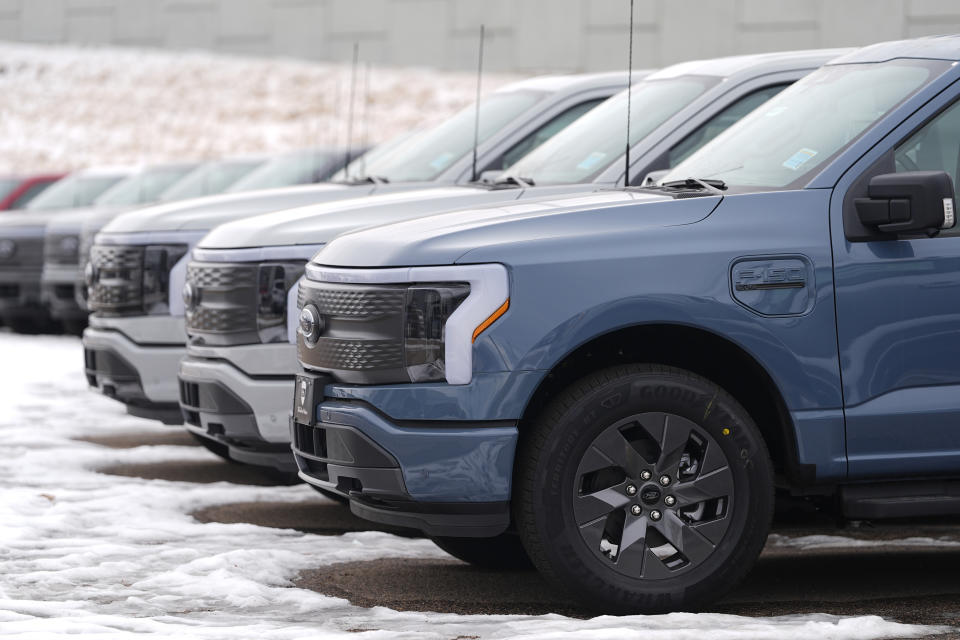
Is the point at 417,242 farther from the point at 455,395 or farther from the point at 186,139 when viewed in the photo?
the point at 186,139

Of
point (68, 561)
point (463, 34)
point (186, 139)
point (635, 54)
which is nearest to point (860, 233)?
point (68, 561)

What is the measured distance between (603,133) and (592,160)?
28 centimetres

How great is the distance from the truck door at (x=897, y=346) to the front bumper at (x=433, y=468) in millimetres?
1197

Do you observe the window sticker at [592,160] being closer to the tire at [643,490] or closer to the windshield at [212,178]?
the tire at [643,490]

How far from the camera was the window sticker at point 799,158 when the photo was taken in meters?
5.85

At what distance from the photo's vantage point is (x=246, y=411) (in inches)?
299

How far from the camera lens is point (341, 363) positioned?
18.4 feet

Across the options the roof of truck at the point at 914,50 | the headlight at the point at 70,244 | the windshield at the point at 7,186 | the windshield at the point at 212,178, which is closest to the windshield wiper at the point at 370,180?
the roof of truck at the point at 914,50

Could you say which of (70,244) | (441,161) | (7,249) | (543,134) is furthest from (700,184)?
(7,249)

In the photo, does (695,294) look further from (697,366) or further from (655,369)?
(697,366)

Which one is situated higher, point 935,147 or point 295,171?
point 935,147

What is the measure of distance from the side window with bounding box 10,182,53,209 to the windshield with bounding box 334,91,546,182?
457 inches

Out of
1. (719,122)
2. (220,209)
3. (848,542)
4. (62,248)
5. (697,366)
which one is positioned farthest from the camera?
(62,248)

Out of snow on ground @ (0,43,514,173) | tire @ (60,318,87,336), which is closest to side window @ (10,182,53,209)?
tire @ (60,318,87,336)
